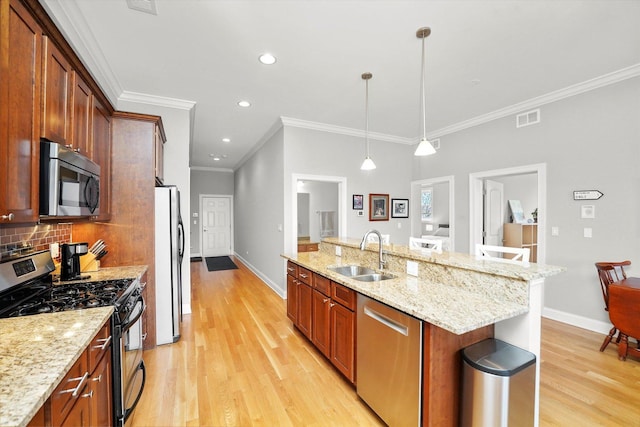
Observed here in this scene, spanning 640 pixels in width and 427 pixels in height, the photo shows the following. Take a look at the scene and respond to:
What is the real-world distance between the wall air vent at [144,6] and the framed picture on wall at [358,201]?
3849 mm

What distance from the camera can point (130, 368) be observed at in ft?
6.25

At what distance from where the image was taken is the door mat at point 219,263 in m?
7.02

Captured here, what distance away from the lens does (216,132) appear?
17.2ft

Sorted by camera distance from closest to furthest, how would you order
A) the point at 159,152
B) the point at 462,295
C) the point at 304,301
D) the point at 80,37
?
the point at 462,295
the point at 80,37
the point at 304,301
the point at 159,152

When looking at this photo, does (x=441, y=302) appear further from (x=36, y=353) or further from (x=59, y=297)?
(x=59, y=297)

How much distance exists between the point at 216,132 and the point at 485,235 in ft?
17.1

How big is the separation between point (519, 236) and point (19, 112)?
21.9 feet

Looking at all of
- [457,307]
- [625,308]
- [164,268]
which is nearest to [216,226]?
[164,268]

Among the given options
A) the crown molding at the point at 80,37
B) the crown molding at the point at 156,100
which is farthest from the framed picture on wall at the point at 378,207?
the crown molding at the point at 80,37

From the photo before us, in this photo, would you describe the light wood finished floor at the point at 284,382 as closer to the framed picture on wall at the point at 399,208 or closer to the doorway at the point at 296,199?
the doorway at the point at 296,199

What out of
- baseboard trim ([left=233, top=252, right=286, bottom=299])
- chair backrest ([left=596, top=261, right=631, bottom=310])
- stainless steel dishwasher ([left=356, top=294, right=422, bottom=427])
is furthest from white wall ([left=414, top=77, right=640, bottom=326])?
baseboard trim ([left=233, top=252, right=286, bottom=299])

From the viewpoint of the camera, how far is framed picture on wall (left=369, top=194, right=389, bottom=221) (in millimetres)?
5406

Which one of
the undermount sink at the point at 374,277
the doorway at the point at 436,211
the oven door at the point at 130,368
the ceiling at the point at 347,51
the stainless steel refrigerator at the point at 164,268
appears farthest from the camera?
the doorway at the point at 436,211

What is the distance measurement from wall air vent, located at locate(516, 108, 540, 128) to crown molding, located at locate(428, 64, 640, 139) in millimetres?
68
